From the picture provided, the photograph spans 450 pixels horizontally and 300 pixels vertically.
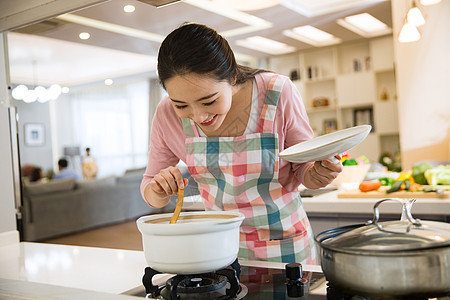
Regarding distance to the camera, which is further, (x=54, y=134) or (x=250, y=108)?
(x=54, y=134)

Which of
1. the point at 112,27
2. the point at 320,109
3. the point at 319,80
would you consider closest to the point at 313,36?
the point at 319,80

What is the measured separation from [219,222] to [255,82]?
1.81 ft

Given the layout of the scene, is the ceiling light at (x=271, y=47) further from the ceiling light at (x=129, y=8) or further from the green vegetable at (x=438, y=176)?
the ceiling light at (x=129, y=8)

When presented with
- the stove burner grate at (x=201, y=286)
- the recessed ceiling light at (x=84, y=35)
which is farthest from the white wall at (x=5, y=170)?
the stove burner grate at (x=201, y=286)

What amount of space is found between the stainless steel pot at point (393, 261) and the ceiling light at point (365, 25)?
5064 mm

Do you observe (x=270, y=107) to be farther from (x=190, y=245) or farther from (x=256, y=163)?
(x=190, y=245)

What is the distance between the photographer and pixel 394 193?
1.97 metres

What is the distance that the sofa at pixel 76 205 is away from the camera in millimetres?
5570

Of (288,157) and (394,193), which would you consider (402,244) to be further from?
(394,193)

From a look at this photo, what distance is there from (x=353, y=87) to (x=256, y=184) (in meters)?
5.89

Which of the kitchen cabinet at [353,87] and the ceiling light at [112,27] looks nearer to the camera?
the ceiling light at [112,27]

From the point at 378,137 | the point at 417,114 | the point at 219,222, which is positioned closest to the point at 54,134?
the point at 378,137

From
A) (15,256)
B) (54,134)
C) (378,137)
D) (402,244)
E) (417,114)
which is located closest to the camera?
(402,244)

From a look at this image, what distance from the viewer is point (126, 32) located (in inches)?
55.2
